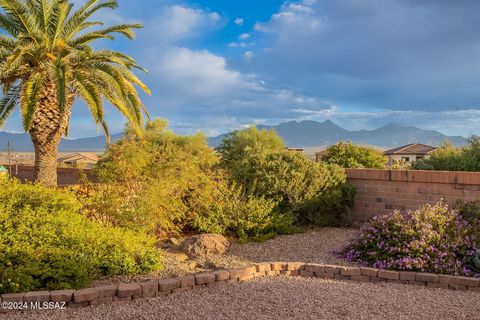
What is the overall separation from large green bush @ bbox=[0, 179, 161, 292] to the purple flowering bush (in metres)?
3.20

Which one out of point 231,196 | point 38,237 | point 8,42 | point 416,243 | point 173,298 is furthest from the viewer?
point 8,42

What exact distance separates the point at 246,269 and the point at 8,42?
1098 centimetres

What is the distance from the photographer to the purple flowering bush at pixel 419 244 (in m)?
6.64

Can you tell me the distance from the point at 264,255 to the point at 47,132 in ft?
28.8

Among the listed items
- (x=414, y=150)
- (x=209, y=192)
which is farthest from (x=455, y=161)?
(x=414, y=150)

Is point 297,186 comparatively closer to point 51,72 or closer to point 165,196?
point 165,196

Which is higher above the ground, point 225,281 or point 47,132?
point 47,132

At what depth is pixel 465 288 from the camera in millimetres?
6195

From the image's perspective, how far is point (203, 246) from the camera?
7.73 meters

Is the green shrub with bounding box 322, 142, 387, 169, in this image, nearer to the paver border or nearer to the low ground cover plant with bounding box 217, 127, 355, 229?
the low ground cover plant with bounding box 217, 127, 355, 229

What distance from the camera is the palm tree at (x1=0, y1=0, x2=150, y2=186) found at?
42.7ft

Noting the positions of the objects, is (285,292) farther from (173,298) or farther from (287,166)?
(287,166)

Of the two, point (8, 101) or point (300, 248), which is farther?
point (8, 101)

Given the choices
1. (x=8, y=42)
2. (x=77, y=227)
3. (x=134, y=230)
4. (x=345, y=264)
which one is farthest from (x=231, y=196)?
(x=8, y=42)
